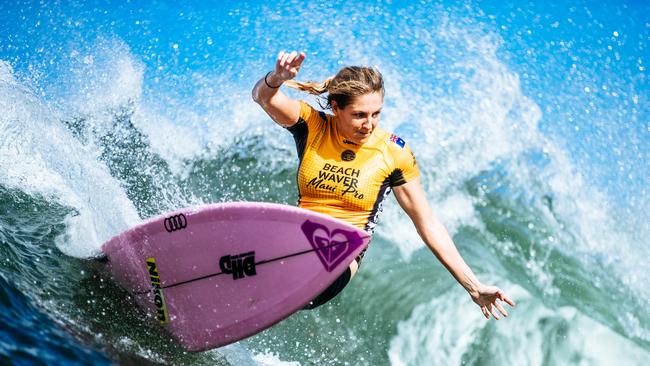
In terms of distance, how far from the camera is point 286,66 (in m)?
3.71

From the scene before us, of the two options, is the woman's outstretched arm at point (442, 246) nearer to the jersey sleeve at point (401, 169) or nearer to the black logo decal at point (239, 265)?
the jersey sleeve at point (401, 169)

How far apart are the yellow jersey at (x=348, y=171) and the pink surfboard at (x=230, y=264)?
276mm

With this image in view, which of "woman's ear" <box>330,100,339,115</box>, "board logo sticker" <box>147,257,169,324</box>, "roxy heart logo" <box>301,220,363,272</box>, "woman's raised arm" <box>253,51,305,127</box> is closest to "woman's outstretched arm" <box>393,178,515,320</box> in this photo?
"roxy heart logo" <box>301,220,363,272</box>

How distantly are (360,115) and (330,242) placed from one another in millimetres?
681

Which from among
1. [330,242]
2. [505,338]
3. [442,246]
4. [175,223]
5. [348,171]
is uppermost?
[348,171]

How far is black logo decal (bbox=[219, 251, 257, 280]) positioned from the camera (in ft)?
13.1

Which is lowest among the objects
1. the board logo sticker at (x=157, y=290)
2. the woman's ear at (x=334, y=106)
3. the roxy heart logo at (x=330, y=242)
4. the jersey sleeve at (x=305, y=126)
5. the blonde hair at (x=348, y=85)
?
the board logo sticker at (x=157, y=290)

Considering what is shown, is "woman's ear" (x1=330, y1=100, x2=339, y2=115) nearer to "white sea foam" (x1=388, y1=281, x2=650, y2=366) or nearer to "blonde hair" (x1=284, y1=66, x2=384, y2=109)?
"blonde hair" (x1=284, y1=66, x2=384, y2=109)

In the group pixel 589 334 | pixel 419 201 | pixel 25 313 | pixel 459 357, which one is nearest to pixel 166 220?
pixel 25 313

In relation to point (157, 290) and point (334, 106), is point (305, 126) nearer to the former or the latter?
point (334, 106)

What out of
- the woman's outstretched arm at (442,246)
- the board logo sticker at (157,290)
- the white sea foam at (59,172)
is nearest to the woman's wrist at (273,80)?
the woman's outstretched arm at (442,246)

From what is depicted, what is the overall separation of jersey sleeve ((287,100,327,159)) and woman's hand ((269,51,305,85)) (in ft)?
1.16

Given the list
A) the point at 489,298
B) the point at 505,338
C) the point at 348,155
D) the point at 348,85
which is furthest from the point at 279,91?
the point at 505,338

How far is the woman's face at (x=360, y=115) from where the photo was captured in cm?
381
